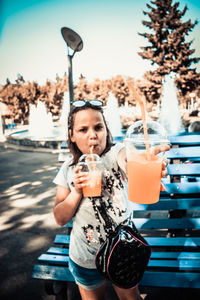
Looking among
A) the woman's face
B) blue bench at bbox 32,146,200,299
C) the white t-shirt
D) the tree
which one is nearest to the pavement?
blue bench at bbox 32,146,200,299

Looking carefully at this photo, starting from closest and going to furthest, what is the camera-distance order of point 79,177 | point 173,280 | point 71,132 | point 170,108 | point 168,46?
point 79,177, point 71,132, point 173,280, point 170,108, point 168,46

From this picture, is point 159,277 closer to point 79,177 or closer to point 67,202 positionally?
point 67,202

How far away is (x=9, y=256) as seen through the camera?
2715 mm

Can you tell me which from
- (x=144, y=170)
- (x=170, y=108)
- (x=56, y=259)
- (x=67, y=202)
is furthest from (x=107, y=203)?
(x=170, y=108)

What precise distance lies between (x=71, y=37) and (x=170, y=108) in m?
19.5

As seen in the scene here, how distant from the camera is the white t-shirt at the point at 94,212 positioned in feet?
4.57

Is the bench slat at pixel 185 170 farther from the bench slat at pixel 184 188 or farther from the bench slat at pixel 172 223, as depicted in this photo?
the bench slat at pixel 172 223

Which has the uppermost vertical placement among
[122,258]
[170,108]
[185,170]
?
[170,108]

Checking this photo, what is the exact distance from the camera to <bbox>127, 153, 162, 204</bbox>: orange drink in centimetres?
120

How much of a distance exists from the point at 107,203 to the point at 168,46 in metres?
33.4

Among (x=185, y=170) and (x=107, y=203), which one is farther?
(x=185, y=170)

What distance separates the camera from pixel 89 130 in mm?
1415

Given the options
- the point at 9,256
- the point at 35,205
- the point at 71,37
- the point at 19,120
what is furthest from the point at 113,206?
the point at 19,120

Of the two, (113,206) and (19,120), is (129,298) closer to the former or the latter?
(113,206)
